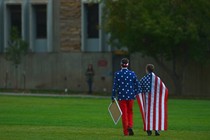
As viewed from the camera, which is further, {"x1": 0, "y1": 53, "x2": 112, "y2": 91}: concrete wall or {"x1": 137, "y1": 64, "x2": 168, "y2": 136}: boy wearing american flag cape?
{"x1": 0, "y1": 53, "x2": 112, "y2": 91}: concrete wall

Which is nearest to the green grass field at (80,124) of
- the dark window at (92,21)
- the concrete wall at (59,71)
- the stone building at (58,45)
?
the concrete wall at (59,71)

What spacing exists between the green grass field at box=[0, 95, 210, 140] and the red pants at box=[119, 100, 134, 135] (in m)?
0.37

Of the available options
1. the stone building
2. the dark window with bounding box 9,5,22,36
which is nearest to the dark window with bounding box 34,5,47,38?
the stone building

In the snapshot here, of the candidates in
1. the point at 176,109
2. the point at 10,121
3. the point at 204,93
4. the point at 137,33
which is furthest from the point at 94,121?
the point at 204,93

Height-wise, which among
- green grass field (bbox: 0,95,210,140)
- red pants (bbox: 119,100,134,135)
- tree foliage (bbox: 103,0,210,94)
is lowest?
green grass field (bbox: 0,95,210,140)

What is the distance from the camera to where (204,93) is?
64000 millimetres

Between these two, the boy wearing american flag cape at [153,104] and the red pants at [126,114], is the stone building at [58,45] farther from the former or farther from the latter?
the red pants at [126,114]

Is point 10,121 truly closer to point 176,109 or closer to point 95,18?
point 176,109

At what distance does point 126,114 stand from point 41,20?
47045 millimetres

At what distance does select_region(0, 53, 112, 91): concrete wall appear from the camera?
67.0 meters

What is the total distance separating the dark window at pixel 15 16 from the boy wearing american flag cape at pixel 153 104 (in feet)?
155

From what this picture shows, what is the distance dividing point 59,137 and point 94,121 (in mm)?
7858

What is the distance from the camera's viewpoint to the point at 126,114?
23.2 m

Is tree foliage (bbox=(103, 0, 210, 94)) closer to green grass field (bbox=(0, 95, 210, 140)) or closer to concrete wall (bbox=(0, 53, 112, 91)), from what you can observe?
concrete wall (bbox=(0, 53, 112, 91))
